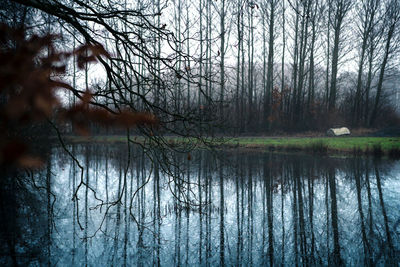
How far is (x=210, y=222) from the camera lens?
15.2 feet

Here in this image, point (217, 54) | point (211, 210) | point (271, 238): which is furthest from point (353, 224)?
point (217, 54)

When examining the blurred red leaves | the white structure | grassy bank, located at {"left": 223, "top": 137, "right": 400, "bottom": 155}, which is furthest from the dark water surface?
the white structure

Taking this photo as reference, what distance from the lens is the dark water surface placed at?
11.5ft

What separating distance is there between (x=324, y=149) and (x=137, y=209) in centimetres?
884

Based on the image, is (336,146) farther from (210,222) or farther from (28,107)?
(28,107)

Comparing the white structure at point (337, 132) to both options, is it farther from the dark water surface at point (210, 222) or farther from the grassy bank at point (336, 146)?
the dark water surface at point (210, 222)

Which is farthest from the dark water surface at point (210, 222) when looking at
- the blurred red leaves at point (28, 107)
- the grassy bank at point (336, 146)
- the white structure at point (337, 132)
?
the white structure at point (337, 132)

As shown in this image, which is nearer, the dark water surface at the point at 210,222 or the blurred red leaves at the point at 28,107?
the blurred red leaves at the point at 28,107

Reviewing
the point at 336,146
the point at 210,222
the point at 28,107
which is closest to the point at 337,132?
the point at 336,146

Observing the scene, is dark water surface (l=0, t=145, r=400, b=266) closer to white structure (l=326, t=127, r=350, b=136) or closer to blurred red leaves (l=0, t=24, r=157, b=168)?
blurred red leaves (l=0, t=24, r=157, b=168)

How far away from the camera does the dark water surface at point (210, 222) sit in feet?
11.5

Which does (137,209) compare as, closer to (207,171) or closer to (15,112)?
(207,171)

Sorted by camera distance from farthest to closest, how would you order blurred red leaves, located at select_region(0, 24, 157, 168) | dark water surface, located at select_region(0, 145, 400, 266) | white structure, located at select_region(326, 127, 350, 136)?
1. white structure, located at select_region(326, 127, 350, 136)
2. dark water surface, located at select_region(0, 145, 400, 266)
3. blurred red leaves, located at select_region(0, 24, 157, 168)

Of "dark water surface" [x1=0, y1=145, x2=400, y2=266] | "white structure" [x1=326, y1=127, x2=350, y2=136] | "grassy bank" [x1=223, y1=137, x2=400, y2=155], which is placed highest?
"white structure" [x1=326, y1=127, x2=350, y2=136]
